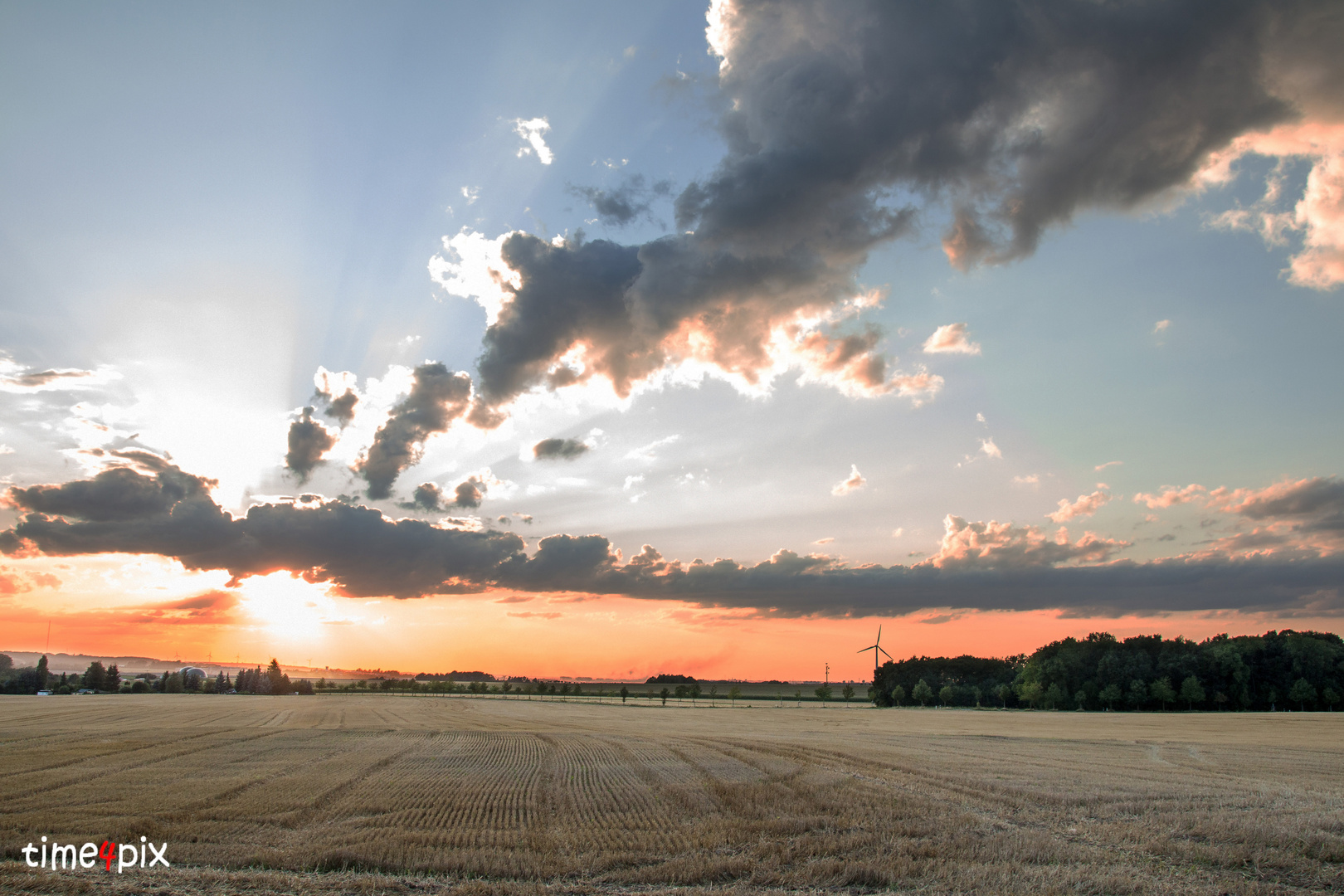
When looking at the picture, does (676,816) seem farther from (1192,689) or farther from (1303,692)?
(1303,692)

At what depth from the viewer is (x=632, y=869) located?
18047 mm

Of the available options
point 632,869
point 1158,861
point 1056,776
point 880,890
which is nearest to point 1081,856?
point 1158,861

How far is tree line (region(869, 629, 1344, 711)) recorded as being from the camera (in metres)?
133

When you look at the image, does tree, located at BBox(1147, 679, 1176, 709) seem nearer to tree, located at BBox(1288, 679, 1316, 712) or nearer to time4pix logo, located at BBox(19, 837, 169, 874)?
tree, located at BBox(1288, 679, 1316, 712)

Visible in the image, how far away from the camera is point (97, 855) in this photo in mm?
19234

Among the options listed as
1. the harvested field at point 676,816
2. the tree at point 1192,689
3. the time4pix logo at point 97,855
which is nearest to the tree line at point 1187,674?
the tree at point 1192,689

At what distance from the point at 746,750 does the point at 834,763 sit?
831cm

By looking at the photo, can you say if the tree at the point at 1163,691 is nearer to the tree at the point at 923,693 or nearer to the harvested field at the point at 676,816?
the tree at the point at 923,693

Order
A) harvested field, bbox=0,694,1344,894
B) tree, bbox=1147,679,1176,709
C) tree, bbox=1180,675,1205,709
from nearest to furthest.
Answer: harvested field, bbox=0,694,1344,894, tree, bbox=1180,675,1205,709, tree, bbox=1147,679,1176,709

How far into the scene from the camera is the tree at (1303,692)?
5133 inches

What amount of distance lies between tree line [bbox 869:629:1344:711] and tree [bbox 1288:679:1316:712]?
15 cm

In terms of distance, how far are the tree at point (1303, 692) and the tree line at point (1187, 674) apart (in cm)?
15

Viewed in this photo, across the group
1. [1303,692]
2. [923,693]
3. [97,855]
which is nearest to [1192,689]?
[1303,692]

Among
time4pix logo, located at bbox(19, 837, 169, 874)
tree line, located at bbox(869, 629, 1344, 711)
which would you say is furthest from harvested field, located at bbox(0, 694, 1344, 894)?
tree line, located at bbox(869, 629, 1344, 711)
